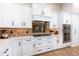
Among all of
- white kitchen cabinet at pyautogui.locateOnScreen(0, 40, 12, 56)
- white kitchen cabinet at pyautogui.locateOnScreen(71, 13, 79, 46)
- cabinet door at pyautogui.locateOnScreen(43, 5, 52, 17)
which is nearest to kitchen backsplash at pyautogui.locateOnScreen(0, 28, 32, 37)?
white kitchen cabinet at pyautogui.locateOnScreen(0, 40, 12, 56)

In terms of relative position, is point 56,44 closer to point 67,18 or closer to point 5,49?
point 67,18

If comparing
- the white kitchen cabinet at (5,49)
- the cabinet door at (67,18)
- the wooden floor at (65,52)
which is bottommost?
the wooden floor at (65,52)

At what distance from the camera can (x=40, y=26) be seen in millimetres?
2758

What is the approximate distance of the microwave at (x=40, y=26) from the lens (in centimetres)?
264

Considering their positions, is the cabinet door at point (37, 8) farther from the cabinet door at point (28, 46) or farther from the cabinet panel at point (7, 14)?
the cabinet door at point (28, 46)

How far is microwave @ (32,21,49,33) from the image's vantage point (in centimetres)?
264

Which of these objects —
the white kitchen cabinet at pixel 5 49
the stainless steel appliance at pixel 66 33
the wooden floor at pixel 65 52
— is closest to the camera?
the white kitchen cabinet at pixel 5 49

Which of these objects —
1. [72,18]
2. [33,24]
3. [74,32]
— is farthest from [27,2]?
[74,32]

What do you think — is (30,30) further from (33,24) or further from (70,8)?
(70,8)

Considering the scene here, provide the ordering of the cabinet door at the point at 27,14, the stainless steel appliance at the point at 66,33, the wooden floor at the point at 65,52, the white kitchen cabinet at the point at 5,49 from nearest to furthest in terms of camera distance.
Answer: the white kitchen cabinet at the point at 5,49 < the wooden floor at the point at 65,52 < the cabinet door at the point at 27,14 < the stainless steel appliance at the point at 66,33

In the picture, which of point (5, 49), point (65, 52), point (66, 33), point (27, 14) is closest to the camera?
point (5, 49)

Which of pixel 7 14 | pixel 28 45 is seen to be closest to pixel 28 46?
pixel 28 45

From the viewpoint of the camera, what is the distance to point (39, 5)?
252 centimetres

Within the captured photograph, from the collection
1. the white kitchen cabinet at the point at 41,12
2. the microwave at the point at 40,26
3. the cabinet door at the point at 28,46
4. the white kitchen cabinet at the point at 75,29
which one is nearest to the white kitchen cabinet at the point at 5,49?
the cabinet door at the point at 28,46
